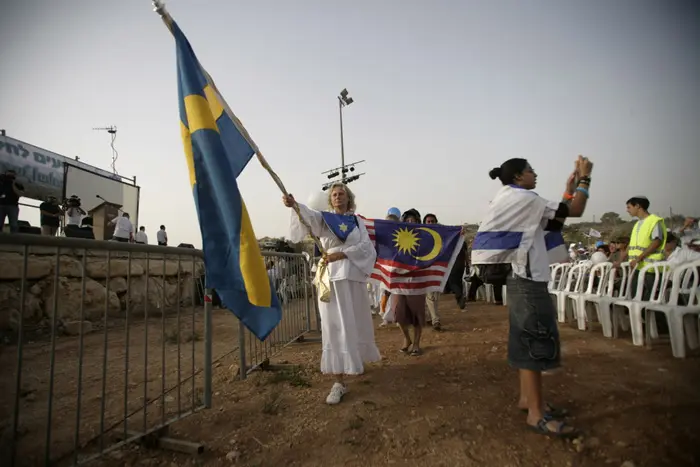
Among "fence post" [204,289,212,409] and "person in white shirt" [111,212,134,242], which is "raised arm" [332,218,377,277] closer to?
"fence post" [204,289,212,409]

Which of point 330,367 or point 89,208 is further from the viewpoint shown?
point 89,208

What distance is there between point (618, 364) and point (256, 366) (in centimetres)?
387

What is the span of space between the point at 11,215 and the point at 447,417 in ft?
35.7

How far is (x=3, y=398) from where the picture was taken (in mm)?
3787

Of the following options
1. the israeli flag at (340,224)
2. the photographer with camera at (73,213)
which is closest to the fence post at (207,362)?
the israeli flag at (340,224)

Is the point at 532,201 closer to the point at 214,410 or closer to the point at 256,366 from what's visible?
the point at 214,410

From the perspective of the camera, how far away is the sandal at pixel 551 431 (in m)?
2.33

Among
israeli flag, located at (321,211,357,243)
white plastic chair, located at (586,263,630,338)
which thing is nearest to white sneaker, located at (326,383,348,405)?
israeli flag, located at (321,211,357,243)

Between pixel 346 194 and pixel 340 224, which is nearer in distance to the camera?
pixel 340 224

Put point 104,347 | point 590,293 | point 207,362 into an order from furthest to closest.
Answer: point 590,293 < point 207,362 < point 104,347

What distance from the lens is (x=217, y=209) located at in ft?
8.17

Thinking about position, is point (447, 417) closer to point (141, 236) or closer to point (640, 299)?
point (640, 299)

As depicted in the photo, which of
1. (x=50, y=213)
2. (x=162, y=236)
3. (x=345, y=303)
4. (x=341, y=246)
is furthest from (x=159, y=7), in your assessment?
(x=162, y=236)

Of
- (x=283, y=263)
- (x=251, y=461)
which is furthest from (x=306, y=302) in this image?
(x=251, y=461)
